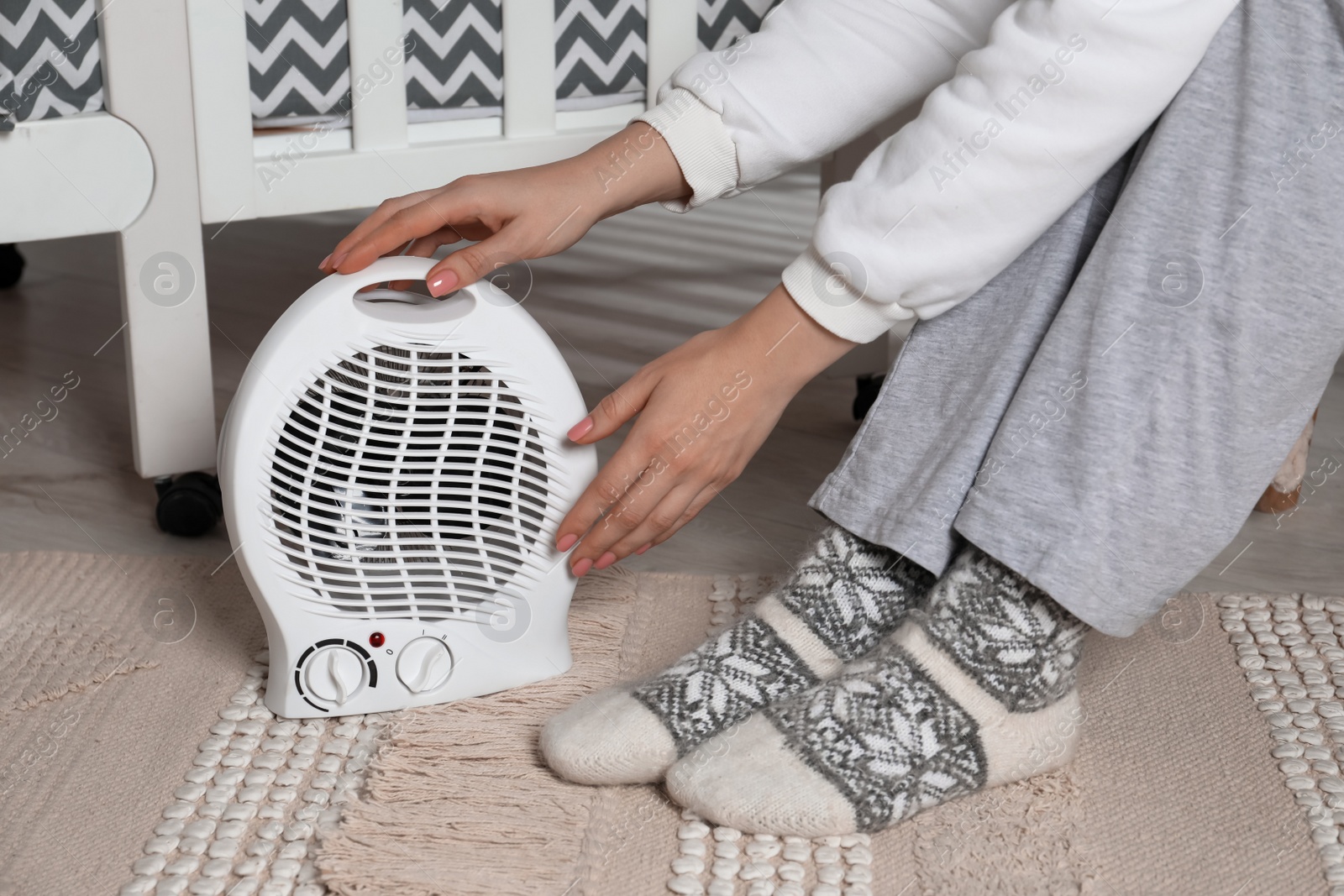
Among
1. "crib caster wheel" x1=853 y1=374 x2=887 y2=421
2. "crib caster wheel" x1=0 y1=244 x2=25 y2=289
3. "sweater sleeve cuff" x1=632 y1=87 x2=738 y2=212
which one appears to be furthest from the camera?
"crib caster wheel" x1=0 y1=244 x2=25 y2=289

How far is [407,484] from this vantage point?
0.70m

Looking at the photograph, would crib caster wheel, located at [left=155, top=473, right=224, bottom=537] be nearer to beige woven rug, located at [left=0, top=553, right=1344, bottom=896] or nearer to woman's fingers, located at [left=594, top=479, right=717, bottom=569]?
beige woven rug, located at [left=0, top=553, right=1344, bottom=896]

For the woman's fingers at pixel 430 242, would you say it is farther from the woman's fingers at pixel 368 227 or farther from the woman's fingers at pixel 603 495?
the woman's fingers at pixel 603 495

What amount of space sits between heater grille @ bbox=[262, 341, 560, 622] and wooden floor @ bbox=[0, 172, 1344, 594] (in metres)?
0.23

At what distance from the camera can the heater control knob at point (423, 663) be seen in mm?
701

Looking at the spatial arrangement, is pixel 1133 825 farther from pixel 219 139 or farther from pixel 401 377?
pixel 219 139

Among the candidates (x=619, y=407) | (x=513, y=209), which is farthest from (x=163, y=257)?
(x=619, y=407)

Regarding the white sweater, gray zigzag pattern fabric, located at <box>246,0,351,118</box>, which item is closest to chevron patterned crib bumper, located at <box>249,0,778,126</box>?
gray zigzag pattern fabric, located at <box>246,0,351,118</box>

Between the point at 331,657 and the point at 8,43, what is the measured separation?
44cm

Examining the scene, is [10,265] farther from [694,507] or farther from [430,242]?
[694,507]

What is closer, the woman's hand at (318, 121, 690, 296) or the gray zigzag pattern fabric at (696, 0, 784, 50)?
the woman's hand at (318, 121, 690, 296)

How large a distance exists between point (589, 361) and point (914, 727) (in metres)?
0.79

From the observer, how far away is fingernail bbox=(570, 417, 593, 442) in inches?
26.4

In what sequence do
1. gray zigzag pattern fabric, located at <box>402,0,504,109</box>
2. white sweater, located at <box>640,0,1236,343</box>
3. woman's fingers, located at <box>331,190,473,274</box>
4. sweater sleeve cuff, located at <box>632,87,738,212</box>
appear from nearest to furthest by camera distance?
1. white sweater, located at <box>640,0,1236,343</box>
2. woman's fingers, located at <box>331,190,473,274</box>
3. sweater sleeve cuff, located at <box>632,87,738,212</box>
4. gray zigzag pattern fabric, located at <box>402,0,504,109</box>
